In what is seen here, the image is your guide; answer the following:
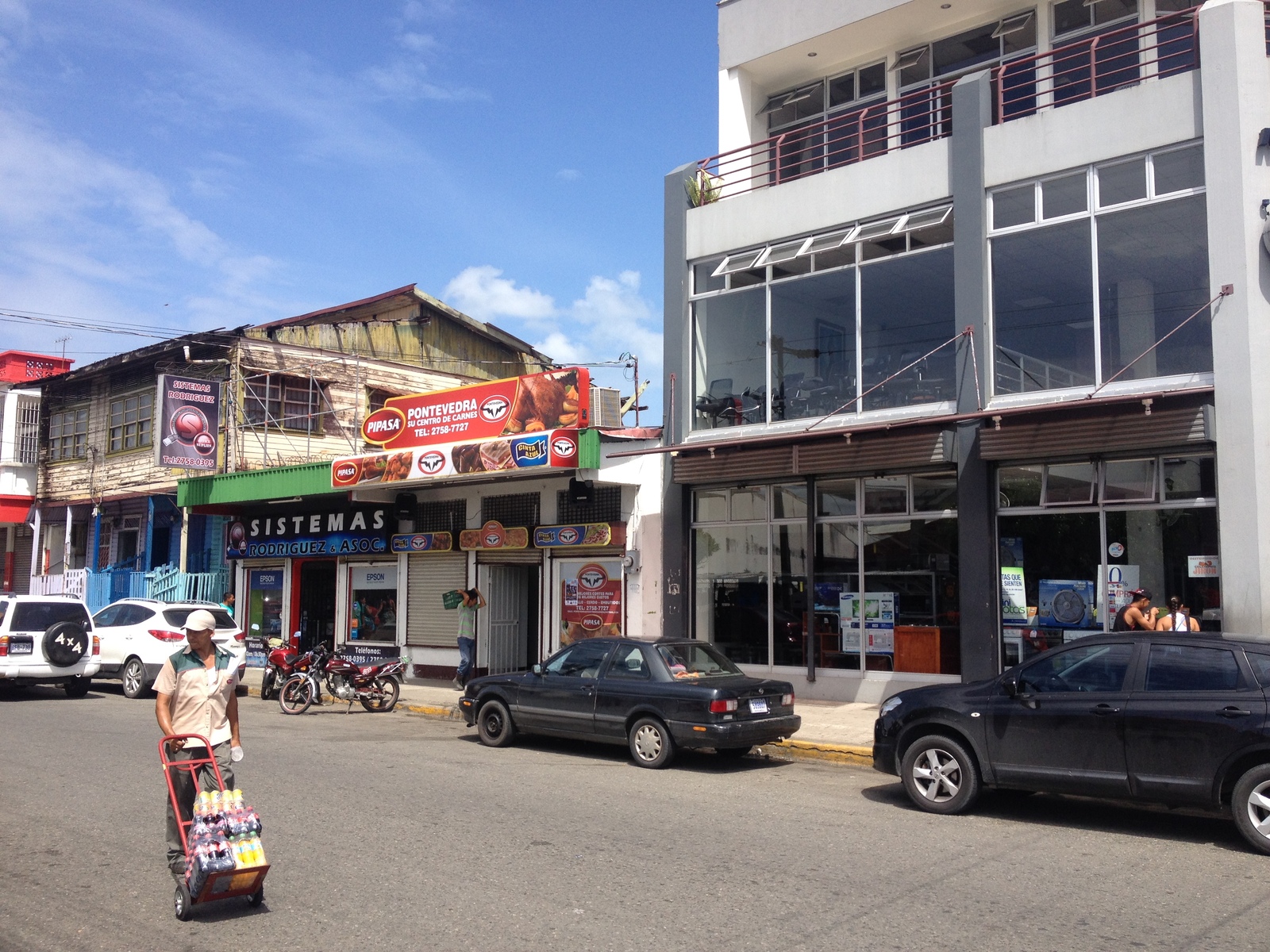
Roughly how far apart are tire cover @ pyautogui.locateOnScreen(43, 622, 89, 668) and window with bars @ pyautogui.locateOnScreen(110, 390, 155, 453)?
11.7 m

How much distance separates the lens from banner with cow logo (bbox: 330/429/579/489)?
17844 millimetres

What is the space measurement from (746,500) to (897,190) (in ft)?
17.6

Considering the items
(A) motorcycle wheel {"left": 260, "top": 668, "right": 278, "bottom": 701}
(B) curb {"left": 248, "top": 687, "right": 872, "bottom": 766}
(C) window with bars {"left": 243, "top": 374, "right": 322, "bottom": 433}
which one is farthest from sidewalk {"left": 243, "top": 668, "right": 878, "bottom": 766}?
(C) window with bars {"left": 243, "top": 374, "right": 322, "bottom": 433}

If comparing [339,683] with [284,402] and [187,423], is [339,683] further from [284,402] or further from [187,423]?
[284,402]

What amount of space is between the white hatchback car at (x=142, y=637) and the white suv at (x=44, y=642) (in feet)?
2.03

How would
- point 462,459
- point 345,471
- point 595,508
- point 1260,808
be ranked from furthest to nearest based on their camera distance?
1. point 345,471
2. point 595,508
3. point 462,459
4. point 1260,808

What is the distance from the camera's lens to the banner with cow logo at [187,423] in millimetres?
24922

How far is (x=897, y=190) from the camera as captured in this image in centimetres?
1639

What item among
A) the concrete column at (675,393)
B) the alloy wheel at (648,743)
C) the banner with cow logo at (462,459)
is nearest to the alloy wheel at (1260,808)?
the alloy wheel at (648,743)

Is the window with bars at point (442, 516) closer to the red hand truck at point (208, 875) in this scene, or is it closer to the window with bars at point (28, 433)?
the red hand truck at point (208, 875)

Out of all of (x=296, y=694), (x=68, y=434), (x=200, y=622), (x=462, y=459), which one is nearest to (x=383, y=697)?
(x=296, y=694)

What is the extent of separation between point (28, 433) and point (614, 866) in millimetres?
31931

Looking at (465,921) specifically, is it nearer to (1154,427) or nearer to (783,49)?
(1154,427)

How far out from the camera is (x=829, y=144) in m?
18.7
